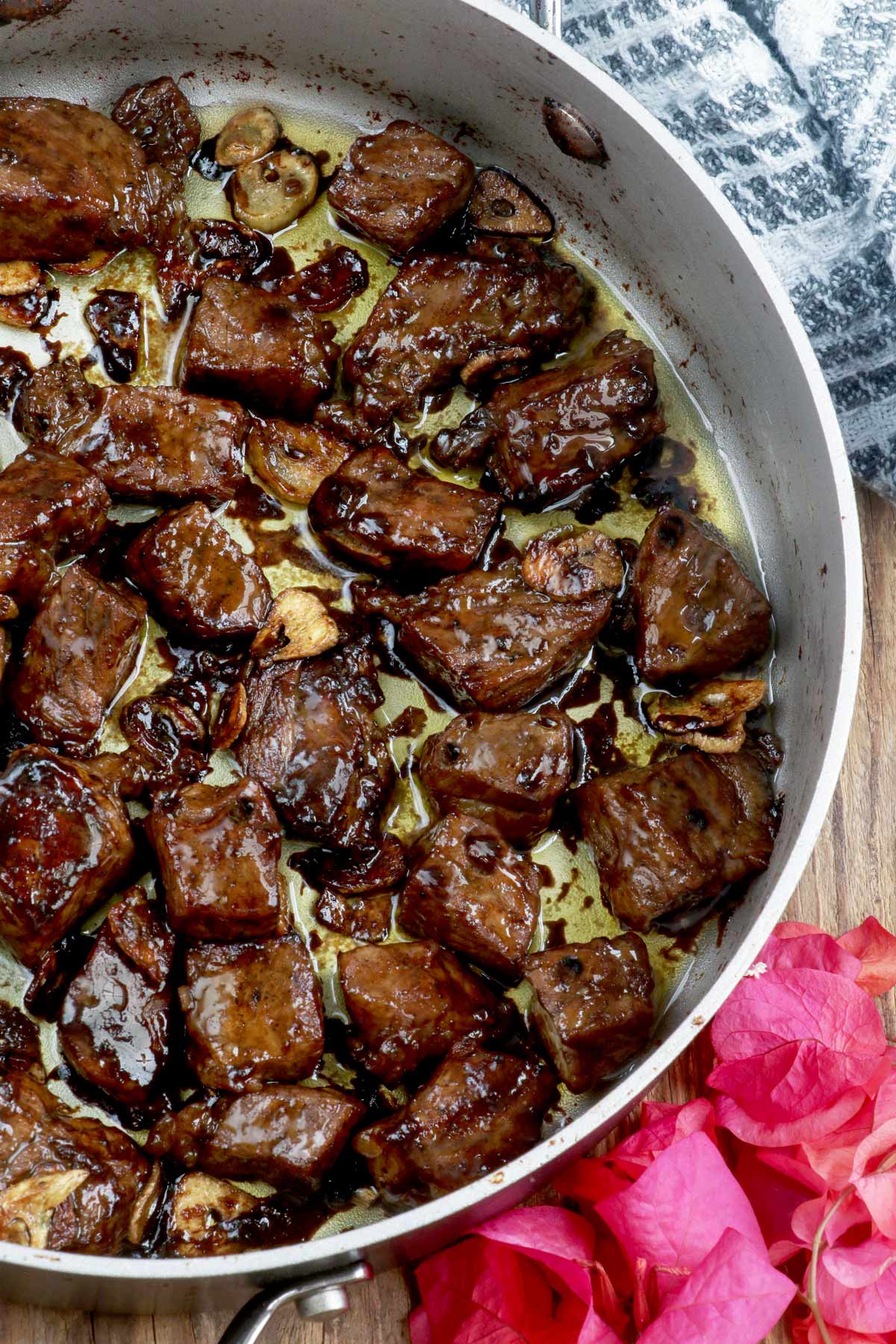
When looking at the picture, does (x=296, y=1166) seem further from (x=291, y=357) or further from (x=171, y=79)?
(x=171, y=79)

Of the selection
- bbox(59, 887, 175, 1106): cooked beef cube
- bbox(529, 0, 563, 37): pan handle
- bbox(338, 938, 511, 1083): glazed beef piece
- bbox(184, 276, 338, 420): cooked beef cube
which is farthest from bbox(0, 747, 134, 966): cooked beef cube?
bbox(529, 0, 563, 37): pan handle

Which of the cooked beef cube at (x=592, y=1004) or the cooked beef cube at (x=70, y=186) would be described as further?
the cooked beef cube at (x=70, y=186)

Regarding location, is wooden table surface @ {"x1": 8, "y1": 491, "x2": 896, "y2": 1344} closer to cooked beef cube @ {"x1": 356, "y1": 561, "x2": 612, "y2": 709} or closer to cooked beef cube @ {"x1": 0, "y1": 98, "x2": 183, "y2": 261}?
cooked beef cube @ {"x1": 356, "y1": 561, "x2": 612, "y2": 709}

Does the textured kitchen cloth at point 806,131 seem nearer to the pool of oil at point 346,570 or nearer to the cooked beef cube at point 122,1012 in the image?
the pool of oil at point 346,570

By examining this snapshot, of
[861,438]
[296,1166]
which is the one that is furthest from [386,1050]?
[861,438]

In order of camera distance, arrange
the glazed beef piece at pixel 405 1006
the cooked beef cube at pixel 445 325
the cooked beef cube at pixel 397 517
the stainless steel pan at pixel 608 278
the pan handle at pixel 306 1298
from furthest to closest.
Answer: the cooked beef cube at pixel 445 325
the cooked beef cube at pixel 397 517
the glazed beef piece at pixel 405 1006
the stainless steel pan at pixel 608 278
the pan handle at pixel 306 1298

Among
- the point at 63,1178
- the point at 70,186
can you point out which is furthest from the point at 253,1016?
the point at 70,186

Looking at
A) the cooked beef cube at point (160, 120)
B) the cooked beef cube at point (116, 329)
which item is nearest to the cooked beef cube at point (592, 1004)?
the cooked beef cube at point (116, 329)
